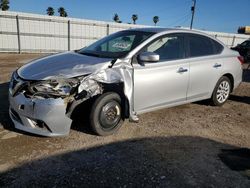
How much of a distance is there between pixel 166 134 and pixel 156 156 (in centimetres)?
90

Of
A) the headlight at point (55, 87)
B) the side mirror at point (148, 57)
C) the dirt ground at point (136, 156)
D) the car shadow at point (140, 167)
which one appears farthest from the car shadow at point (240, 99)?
the headlight at point (55, 87)

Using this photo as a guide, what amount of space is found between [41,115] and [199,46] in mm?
3537

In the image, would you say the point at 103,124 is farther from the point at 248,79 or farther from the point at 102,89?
the point at 248,79

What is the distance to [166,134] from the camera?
4574 mm

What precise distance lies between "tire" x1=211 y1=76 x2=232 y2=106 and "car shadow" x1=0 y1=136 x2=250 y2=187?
2.05 m

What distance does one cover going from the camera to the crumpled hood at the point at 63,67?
3.94 m

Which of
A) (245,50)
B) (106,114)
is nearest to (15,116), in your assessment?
(106,114)

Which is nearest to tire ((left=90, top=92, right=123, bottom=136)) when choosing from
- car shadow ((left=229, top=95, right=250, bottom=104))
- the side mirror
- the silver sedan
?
the silver sedan

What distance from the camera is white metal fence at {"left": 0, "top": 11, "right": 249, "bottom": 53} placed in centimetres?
1745

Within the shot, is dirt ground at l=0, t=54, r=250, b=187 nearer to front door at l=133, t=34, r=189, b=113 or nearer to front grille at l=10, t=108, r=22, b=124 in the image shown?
front grille at l=10, t=108, r=22, b=124

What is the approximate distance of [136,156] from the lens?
3.70 metres

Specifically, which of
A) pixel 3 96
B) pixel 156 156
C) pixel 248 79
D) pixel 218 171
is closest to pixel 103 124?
pixel 156 156

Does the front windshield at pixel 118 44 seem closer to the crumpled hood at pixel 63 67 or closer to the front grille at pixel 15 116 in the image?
the crumpled hood at pixel 63 67

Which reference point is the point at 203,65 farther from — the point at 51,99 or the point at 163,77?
the point at 51,99
